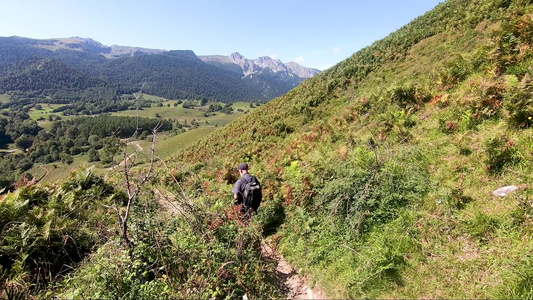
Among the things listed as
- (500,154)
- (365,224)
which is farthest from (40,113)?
(500,154)

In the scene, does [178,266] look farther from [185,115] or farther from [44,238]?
[185,115]

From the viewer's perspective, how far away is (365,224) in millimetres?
5262

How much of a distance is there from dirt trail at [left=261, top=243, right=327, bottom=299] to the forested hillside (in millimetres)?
152

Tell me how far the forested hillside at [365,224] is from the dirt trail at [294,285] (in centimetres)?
15

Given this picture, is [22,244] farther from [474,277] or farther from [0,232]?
[474,277]

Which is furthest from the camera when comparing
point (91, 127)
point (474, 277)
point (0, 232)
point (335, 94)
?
point (91, 127)

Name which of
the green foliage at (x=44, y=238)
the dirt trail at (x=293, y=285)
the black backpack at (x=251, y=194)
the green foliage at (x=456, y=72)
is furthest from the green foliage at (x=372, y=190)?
the green foliage at (x=44, y=238)

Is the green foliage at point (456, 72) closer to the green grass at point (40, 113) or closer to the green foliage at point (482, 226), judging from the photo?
the green foliage at point (482, 226)

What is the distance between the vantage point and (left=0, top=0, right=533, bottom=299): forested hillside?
4.01m

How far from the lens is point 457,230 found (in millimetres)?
4379

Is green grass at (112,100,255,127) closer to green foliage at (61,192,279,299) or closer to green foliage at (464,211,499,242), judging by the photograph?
green foliage at (61,192,279,299)

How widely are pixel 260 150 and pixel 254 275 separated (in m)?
11.9

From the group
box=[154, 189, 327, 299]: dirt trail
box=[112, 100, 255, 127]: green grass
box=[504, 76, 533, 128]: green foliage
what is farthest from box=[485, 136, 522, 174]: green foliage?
box=[112, 100, 255, 127]: green grass

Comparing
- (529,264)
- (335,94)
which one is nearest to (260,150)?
(335,94)
